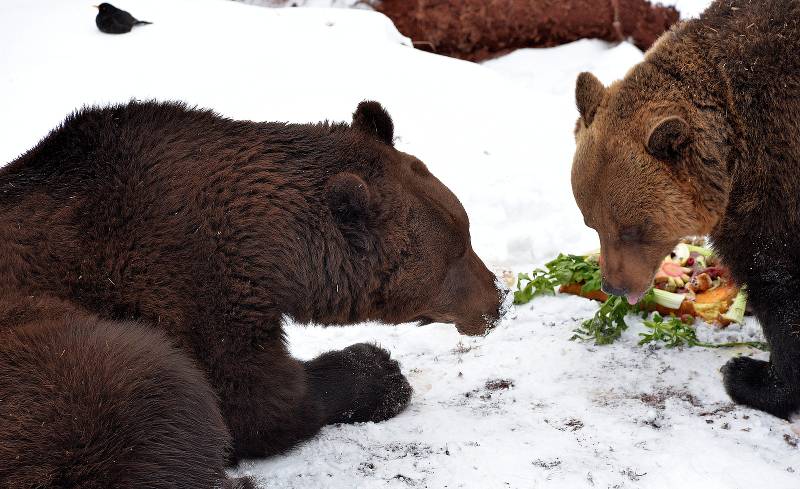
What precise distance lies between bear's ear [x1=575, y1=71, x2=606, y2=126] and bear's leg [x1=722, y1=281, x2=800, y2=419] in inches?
51.7

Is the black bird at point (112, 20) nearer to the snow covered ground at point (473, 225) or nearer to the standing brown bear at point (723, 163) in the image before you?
the snow covered ground at point (473, 225)

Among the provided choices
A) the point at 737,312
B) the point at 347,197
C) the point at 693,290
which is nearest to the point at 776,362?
the point at 737,312

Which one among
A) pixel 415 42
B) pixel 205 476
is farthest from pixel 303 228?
pixel 415 42

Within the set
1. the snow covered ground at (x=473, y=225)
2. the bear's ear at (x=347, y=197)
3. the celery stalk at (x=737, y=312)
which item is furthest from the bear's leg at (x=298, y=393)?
the celery stalk at (x=737, y=312)

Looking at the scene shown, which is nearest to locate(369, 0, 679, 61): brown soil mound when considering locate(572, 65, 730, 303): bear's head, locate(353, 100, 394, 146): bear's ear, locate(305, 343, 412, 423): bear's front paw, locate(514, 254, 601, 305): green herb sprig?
locate(514, 254, 601, 305): green herb sprig

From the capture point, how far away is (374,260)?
176 inches

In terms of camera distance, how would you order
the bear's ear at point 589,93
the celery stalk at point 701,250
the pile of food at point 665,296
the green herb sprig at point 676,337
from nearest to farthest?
the bear's ear at point 589,93
the green herb sprig at point 676,337
the pile of food at point 665,296
the celery stalk at point 701,250

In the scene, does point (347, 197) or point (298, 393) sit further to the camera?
point (298, 393)

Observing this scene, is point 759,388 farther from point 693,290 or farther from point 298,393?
point 298,393

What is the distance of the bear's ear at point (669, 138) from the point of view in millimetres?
4371

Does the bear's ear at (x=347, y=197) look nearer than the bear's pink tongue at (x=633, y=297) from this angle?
Yes

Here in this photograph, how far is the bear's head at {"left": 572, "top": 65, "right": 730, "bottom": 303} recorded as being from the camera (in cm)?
450

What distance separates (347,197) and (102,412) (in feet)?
5.30

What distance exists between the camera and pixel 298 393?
14.4ft
